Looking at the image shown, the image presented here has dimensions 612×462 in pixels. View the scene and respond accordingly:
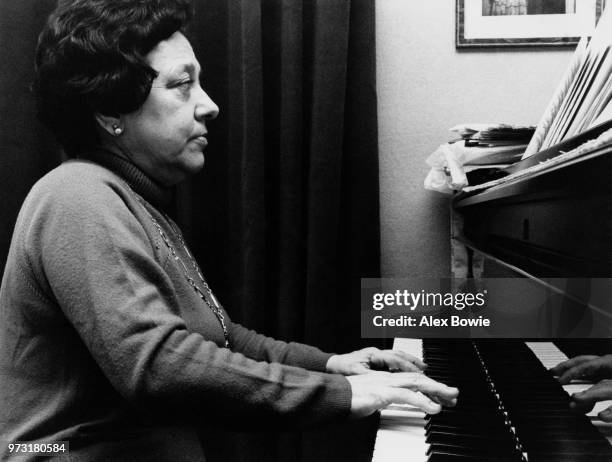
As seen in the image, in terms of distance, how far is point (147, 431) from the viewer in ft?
3.14

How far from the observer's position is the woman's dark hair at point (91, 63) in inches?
41.0

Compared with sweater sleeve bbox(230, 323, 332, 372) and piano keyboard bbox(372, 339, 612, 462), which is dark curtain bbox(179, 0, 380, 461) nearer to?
sweater sleeve bbox(230, 323, 332, 372)

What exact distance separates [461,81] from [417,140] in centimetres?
22

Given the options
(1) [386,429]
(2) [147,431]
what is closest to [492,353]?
(1) [386,429]

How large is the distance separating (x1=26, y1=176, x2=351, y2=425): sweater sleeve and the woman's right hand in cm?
2

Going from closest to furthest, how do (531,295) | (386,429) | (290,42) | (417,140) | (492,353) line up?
(386,429), (492,353), (531,295), (290,42), (417,140)

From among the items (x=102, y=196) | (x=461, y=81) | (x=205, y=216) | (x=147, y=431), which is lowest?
(x=147, y=431)

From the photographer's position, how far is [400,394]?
2.84 feet

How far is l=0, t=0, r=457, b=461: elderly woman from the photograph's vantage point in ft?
2.74

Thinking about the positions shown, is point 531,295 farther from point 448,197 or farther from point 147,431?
point 147,431

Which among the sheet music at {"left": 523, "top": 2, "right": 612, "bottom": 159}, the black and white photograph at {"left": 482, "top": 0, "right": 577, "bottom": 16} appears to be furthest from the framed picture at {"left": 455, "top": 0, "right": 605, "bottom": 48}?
the sheet music at {"left": 523, "top": 2, "right": 612, "bottom": 159}

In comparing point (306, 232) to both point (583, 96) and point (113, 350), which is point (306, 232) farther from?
point (113, 350)

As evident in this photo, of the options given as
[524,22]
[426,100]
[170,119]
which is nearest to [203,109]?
[170,119]

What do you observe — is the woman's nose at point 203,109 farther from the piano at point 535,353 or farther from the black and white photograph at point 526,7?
the black and white photograph at point 526,7
